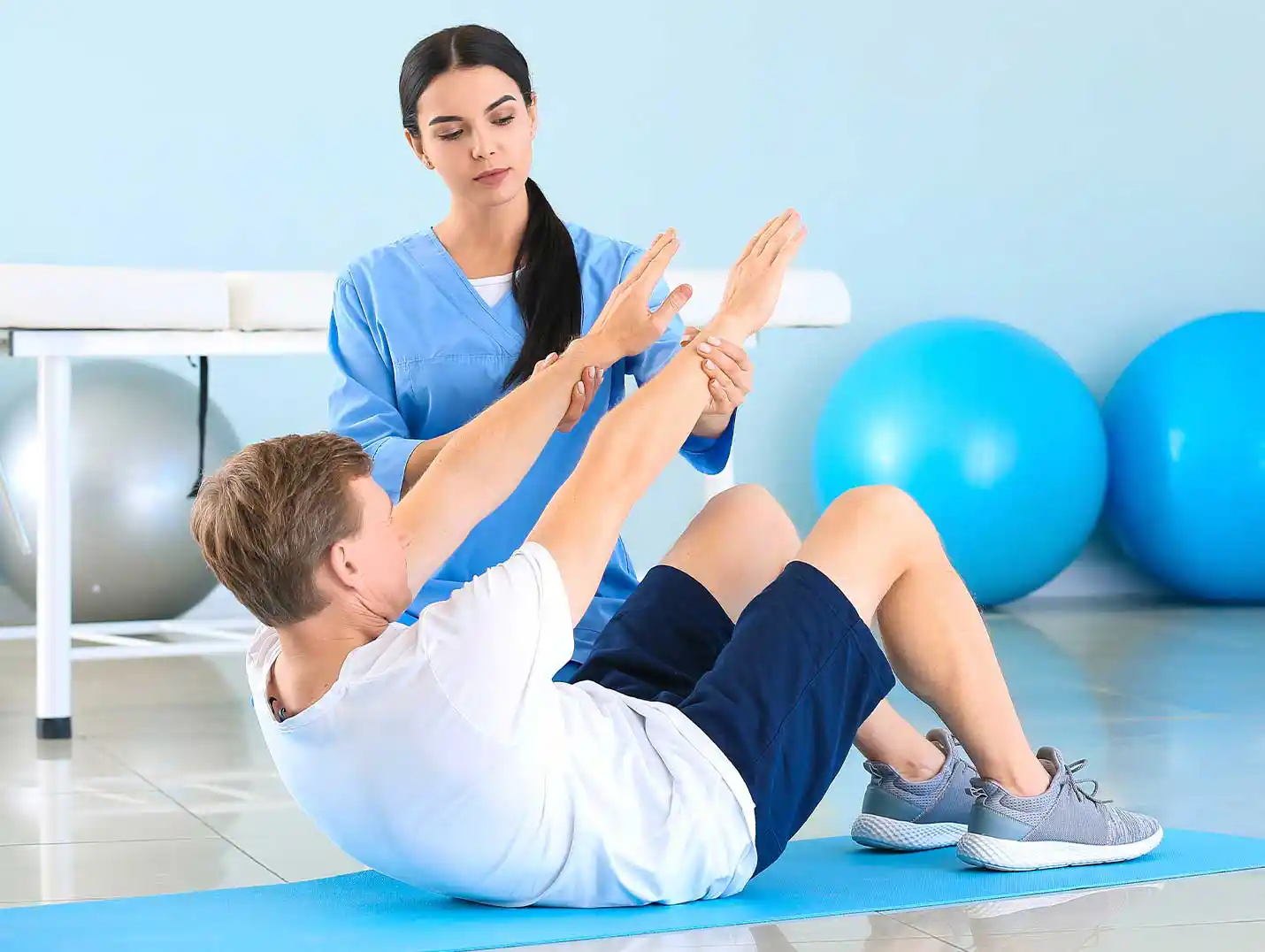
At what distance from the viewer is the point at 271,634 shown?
1.48m

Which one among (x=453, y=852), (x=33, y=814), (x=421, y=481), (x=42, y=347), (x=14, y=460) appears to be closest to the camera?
(x=453, y=852)

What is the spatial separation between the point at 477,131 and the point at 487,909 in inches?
31.2

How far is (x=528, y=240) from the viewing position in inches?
74.2

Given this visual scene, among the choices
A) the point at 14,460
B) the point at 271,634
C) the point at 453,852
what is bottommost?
the point at 14,460

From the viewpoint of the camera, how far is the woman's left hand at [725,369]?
5.15 feet

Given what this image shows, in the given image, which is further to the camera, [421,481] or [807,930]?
[421,481]

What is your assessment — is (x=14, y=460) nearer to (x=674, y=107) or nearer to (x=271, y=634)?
(x=674, y=107)

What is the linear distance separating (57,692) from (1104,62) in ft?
12.0

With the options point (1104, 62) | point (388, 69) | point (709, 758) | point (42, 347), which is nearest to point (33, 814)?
point (42, 347)

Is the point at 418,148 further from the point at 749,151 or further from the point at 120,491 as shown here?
the point at 749,151

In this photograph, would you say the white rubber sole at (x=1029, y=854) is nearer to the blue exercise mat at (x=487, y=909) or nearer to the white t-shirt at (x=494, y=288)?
the blue exercise mat at (x=487, y=909)

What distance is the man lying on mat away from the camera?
1.31m

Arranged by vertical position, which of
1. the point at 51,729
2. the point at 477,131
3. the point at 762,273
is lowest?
the point at 51,729

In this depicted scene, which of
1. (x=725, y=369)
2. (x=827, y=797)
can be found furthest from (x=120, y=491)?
(x=725, y=369)
